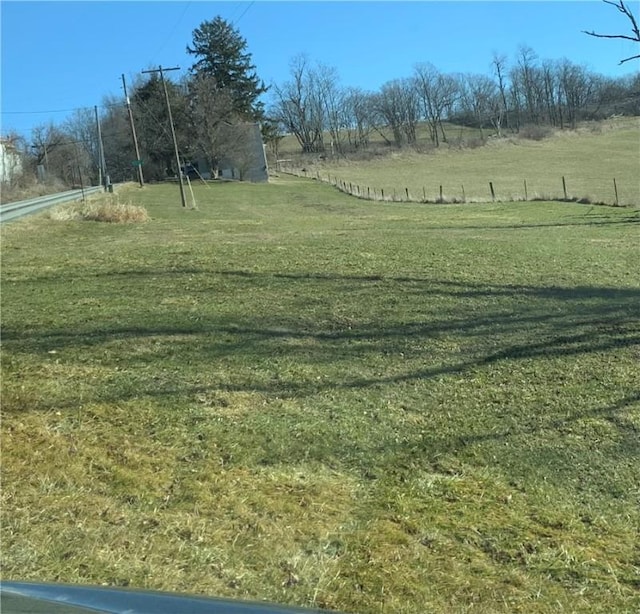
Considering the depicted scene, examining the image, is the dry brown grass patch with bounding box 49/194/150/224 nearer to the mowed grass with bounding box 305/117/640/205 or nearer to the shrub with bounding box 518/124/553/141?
the mowed grass with bounding box 305/117/640/205

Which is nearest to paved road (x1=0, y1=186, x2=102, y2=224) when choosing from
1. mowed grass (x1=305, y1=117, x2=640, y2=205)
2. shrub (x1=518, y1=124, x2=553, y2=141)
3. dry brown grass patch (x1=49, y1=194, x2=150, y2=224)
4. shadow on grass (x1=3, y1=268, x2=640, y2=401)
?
dry brown grass patch (x1=49, y1=194, x2=150, y2=224)

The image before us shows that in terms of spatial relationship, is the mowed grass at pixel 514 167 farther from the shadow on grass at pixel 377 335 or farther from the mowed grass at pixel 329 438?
the mowed grass at pixel 329 438

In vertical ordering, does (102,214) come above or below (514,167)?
below

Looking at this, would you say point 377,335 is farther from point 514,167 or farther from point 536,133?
point 536,133

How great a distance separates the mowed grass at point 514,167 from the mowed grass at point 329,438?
3189cm

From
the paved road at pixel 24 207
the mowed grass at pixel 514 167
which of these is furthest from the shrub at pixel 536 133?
the paved road at pixel 24 207

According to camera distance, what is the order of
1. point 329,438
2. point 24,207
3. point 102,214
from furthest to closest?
point 24,207 → point 102,214 → point 329,438

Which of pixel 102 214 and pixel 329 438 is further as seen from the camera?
pixel 102 214

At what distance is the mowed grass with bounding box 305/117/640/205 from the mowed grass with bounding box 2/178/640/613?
1256 inches

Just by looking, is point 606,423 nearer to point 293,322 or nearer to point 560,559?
point 560,559

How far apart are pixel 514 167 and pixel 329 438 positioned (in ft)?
234

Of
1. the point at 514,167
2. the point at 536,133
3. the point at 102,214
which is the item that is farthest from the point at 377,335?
the point at 536,133

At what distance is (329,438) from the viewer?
15.3 ft

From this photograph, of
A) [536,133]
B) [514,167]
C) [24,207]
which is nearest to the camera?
[24,207]
